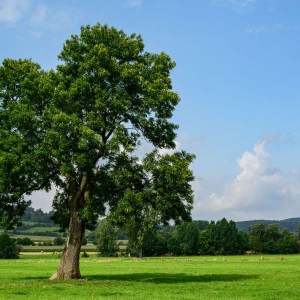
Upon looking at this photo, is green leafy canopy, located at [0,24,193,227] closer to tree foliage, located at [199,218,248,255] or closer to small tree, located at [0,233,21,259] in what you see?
Answer: small tree, located at [0,233,21,259]

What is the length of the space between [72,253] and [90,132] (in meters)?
11.3

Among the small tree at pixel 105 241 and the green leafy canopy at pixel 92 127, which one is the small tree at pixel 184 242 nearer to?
the small tree at pixel 105 241

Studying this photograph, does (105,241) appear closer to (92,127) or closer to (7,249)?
(7,249)

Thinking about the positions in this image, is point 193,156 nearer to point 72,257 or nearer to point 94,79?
point 94,79

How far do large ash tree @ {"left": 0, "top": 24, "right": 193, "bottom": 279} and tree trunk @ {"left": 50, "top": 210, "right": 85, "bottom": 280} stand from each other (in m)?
0.09

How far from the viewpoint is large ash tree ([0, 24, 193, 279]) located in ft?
130

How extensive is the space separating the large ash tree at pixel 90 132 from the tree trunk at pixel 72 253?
0.09 metres

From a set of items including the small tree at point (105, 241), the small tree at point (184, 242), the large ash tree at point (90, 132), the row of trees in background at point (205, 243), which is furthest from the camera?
the small tree at point (184, 242)

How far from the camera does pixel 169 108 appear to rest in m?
43.4

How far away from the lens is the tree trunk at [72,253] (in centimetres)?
4231

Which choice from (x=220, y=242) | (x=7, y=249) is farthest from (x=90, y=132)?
(x=220, y=242)

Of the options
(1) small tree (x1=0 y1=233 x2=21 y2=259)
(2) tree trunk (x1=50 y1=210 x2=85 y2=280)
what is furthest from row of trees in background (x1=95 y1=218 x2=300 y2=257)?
(2) tree trunk (x1=50 y1=210 x2=85 y2=280)

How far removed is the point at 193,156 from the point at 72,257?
541 inches

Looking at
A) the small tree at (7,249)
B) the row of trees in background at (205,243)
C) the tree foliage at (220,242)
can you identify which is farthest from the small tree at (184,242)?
the small tree at (7,249)
